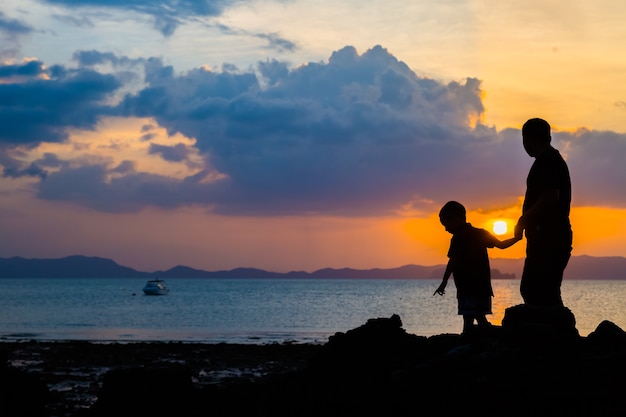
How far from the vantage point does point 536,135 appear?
11.1m

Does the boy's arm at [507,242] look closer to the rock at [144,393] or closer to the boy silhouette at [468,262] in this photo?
the boy silhouette at [468,262]

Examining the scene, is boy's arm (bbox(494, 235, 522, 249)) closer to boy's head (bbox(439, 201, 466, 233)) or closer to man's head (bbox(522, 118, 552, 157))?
boy's head (bbox(439, 201, 466, 233))

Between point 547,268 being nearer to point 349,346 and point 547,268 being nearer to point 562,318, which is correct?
point 562,318

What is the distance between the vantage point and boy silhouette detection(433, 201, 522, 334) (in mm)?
12461

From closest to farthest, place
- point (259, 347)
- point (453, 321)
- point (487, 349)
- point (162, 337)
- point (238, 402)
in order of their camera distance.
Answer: point (487, 349) → point (238, 402) → point (259, 347) → point (162, 337) → point (453, 321)

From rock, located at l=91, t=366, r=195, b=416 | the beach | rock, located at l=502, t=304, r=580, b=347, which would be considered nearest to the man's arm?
rock, located at l=502, t=304, r=580, b=347

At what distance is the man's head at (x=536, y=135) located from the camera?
11.1 metres

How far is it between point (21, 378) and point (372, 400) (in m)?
8.31

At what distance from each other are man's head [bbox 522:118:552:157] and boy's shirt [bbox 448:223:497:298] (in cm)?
183

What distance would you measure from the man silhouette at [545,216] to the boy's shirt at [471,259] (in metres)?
1.15

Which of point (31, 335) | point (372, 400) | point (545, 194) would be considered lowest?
point (31, 335)

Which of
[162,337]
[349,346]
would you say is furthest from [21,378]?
[162,337]

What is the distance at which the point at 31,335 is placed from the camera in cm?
6328

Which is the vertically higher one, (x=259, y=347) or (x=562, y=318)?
(x=562, y=318)
